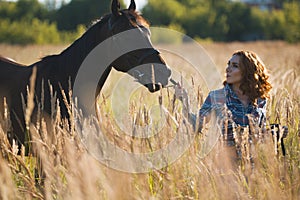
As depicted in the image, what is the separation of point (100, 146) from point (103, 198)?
1.00 feet

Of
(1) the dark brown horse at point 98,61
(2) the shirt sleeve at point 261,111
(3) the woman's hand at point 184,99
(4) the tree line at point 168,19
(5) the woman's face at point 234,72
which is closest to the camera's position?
(3) the woman's hand at point 184,99

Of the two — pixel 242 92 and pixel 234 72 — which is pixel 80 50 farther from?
pixel 242 92

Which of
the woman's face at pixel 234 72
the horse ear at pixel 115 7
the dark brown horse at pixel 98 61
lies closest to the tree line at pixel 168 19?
the dark brown horse at pixel 98 61

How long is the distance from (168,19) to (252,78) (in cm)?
6770

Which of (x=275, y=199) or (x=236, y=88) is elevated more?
(x=236, y=88)

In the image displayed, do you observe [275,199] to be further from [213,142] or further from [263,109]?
[263,109]

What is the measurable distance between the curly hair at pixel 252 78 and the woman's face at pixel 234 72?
30 mm

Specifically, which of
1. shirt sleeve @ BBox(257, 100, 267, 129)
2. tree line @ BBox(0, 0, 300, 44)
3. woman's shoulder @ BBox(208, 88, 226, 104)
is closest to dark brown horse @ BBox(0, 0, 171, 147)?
woman's shoulder @ BBox(208, 88, 226, 104)

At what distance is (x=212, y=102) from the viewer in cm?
414

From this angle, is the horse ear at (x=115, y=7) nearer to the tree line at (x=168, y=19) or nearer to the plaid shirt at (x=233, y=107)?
the plaid shirt at (x=233, y=107)

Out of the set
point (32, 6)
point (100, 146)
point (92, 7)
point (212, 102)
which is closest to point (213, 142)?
point (100, 146)

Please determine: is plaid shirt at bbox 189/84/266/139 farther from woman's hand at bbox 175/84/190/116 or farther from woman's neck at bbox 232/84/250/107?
woman's hand at bbox 175/84/190/116

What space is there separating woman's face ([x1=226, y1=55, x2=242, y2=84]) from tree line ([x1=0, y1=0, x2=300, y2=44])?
141 feet

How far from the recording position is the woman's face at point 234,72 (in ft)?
13.8
